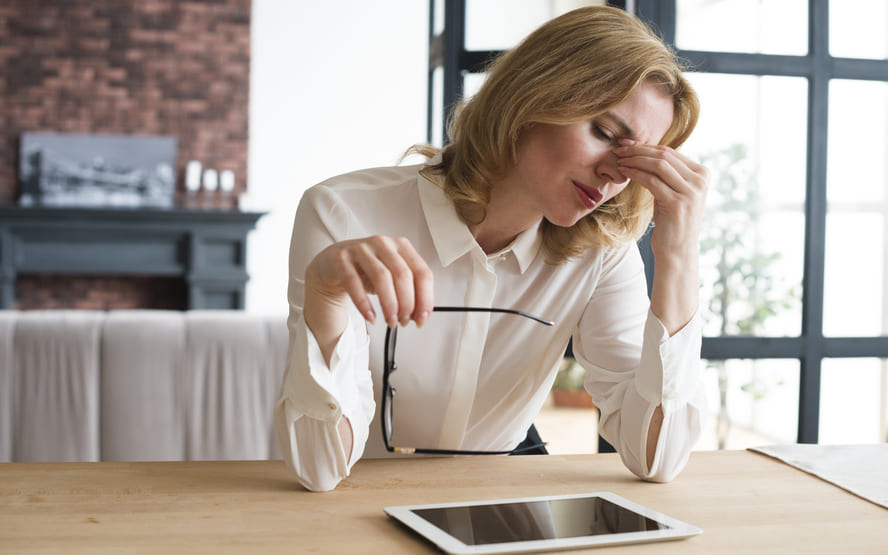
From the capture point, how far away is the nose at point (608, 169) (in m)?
1.09

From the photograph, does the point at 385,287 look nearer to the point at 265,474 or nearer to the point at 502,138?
the point at 265,474

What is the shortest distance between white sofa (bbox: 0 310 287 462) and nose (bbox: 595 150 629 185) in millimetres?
819

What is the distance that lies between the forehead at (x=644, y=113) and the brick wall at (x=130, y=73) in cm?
486

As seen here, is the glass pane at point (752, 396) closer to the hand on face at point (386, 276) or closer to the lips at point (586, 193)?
the lips at point (586, 193)

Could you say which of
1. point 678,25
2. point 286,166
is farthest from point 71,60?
point 678,25

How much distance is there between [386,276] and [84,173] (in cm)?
527

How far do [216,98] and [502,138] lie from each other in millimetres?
4877

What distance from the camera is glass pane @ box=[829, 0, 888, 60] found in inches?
75.7

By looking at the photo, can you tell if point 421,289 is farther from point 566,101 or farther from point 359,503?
point 566,101

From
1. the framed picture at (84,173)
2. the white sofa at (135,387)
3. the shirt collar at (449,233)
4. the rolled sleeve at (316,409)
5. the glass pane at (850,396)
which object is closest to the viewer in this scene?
the rolled sleeve at (316,409)

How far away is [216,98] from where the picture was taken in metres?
5.64

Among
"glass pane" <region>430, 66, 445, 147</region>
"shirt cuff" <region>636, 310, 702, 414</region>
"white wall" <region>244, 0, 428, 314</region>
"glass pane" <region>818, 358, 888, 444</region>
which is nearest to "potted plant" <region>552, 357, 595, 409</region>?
"white wall" <region>244, 0, 428, 314</region>

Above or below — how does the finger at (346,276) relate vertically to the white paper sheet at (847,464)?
above

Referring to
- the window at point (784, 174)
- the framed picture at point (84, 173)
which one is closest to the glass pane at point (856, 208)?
the window at point (784, 174)
